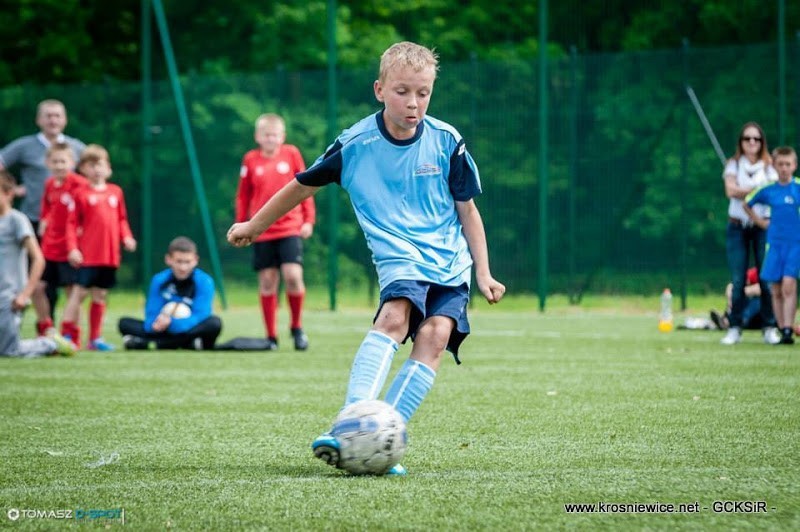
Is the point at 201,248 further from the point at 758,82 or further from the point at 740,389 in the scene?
the point at 740,389

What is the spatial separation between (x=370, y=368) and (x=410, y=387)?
0.19 metres

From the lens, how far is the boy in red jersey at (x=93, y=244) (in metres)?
12.0

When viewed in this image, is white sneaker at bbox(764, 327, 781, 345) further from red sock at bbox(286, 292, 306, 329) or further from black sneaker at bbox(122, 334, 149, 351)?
black sneaker at bbox(122, 334, 149, 351)

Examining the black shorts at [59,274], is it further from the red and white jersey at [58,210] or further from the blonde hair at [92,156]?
the blonde hair at [92,156]

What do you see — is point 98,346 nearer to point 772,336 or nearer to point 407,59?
point 772,336

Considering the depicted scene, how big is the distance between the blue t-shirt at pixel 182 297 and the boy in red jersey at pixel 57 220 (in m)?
0.98

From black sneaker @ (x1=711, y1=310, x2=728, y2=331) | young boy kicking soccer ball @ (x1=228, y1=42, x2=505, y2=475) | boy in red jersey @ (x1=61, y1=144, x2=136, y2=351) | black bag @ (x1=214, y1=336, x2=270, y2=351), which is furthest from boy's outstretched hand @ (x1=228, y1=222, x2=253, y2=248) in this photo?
black sneaker @ (x1=711, y1=310, x2=728, y2=331)

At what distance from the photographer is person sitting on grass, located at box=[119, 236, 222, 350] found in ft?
38.0

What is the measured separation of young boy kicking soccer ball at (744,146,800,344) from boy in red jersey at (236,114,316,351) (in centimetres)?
392

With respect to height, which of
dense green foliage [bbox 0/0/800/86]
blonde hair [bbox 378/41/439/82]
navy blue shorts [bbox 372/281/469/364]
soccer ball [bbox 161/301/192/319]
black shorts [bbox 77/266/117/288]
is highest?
dense green foliage [bbox 0/0/800/86]

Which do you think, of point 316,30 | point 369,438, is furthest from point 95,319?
point 316,30

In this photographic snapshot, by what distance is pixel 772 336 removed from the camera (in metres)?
11.4

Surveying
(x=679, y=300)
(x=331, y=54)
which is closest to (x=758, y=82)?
(x=679, y=300)

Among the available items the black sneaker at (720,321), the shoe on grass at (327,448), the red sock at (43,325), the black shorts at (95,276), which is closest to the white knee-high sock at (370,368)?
the shoe on grass at (327,448)
